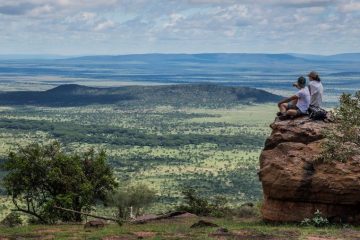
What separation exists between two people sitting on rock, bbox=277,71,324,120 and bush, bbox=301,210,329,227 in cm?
534

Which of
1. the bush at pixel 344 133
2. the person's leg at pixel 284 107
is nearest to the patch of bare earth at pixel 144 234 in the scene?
the bush at pixel 344 133

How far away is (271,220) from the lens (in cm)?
2802

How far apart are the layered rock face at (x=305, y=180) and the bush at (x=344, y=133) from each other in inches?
40.0

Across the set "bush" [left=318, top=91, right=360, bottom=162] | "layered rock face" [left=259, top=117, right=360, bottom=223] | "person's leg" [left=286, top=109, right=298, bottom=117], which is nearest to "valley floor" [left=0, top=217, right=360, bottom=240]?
"layered rock face" [left=259, top=117, right=360, bottom=223]

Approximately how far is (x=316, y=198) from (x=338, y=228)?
1.98 meters

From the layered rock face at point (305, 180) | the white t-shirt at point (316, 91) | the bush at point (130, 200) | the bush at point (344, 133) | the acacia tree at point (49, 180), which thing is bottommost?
the bush at point (130, 200)

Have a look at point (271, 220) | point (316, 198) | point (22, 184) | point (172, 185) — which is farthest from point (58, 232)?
point (172, 185)

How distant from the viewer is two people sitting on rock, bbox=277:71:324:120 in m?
28.6

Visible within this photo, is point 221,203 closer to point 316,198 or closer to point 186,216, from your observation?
point 186,216

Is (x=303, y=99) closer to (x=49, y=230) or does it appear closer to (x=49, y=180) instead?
(x=49, y=230)

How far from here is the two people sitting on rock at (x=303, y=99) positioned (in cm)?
2859

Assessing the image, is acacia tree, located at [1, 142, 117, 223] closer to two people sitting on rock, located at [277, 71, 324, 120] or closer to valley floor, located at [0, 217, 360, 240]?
valley floor, located at [0, 217, 360, 240]

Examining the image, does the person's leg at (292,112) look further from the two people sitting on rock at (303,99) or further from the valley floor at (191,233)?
the valley floor at (191,233)

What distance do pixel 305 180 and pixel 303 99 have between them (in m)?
4.23
